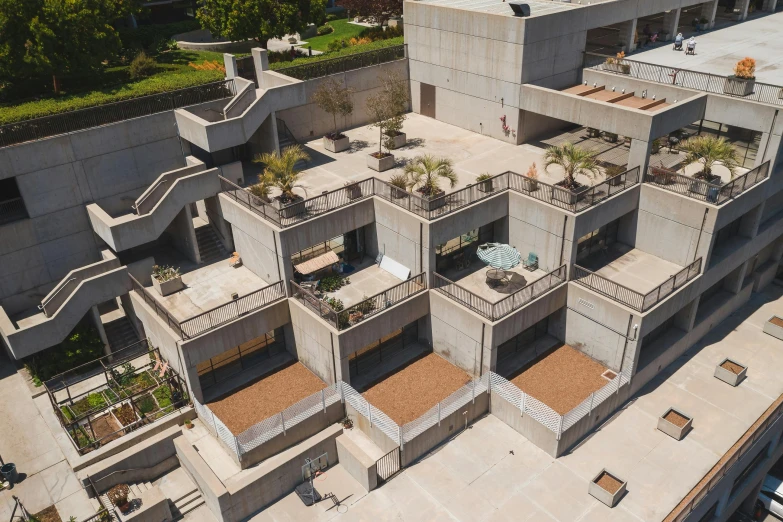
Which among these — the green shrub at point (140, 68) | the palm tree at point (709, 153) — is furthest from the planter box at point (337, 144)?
the palm tree at point (709, 153)

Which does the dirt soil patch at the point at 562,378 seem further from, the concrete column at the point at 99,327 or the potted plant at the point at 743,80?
the concrete column at the point at 99,327

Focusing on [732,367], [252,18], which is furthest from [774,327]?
[252,18]

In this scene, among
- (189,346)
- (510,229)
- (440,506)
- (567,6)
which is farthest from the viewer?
(567,6)

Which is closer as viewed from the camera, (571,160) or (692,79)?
(571,160)

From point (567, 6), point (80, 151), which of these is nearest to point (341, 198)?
point (80, 151)

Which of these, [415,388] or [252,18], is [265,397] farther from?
[252,18]

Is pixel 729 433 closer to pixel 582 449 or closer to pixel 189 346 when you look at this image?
pixel 582 449
